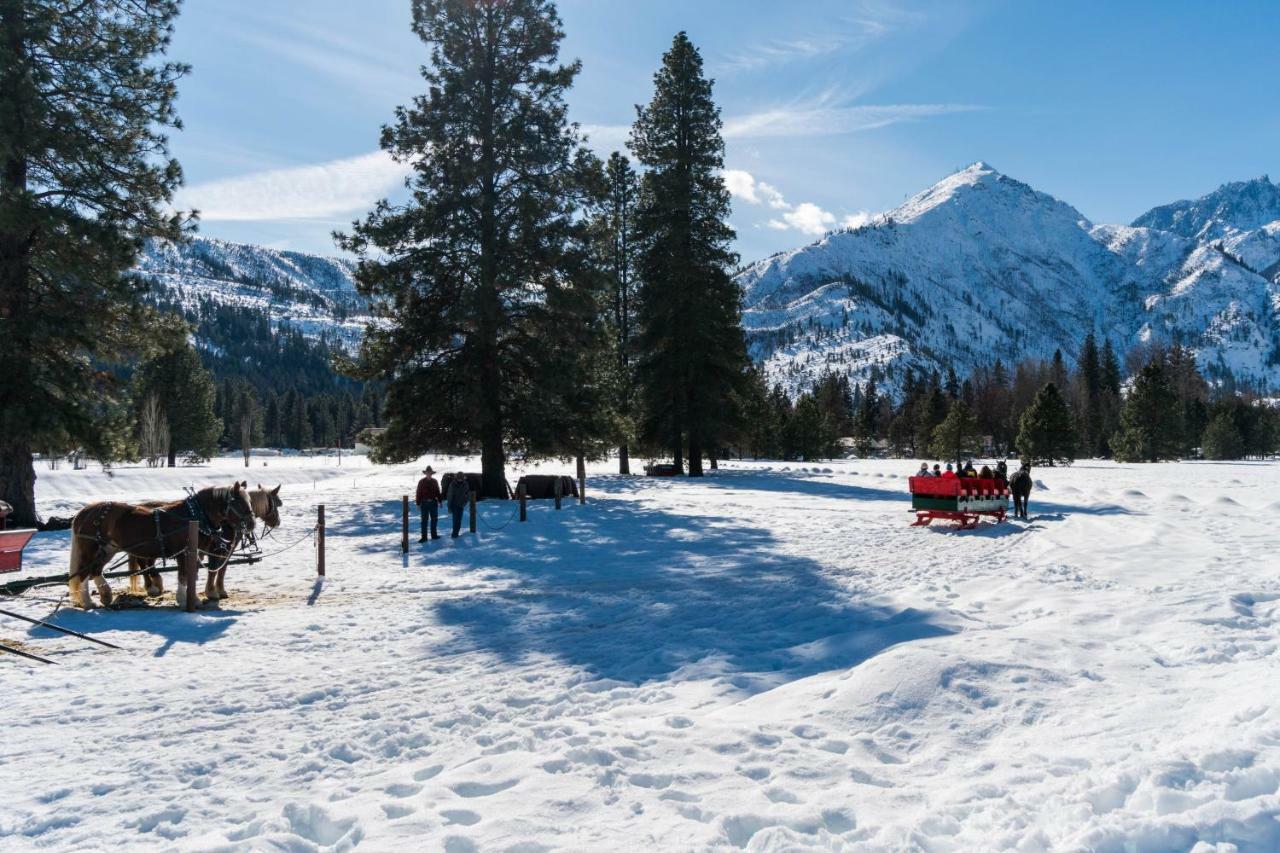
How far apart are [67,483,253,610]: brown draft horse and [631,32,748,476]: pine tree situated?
81.6ft

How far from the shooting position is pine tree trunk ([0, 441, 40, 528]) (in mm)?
→ 16892

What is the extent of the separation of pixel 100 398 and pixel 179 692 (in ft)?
45.0

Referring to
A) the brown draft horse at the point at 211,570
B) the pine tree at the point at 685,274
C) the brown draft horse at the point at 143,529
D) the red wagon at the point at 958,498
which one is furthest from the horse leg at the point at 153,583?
the pine tree at the point at 685,274

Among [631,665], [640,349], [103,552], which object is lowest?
[631,665]

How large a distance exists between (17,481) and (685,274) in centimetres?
2581

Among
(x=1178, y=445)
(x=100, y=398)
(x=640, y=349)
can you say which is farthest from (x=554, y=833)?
(x=1178, y=445)

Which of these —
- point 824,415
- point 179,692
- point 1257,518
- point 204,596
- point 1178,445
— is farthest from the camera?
point 824,415

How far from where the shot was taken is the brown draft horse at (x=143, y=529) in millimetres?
10195

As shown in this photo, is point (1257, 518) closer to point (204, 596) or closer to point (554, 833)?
point (554, 833)

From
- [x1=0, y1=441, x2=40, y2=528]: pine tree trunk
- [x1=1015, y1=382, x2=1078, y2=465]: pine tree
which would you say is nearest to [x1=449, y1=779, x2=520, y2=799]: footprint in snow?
[x1=0, y1=441, x2=40, y2=528]: pine tree trunk

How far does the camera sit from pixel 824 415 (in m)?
86.1

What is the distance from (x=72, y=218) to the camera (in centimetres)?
1634

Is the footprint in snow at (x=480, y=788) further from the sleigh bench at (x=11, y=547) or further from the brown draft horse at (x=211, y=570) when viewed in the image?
the sleigh bench at (x=11, y=547)

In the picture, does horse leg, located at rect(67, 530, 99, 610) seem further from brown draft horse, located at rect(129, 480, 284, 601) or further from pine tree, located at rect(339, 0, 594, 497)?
pine tree, located at rect(339, 0, 594, 497)
